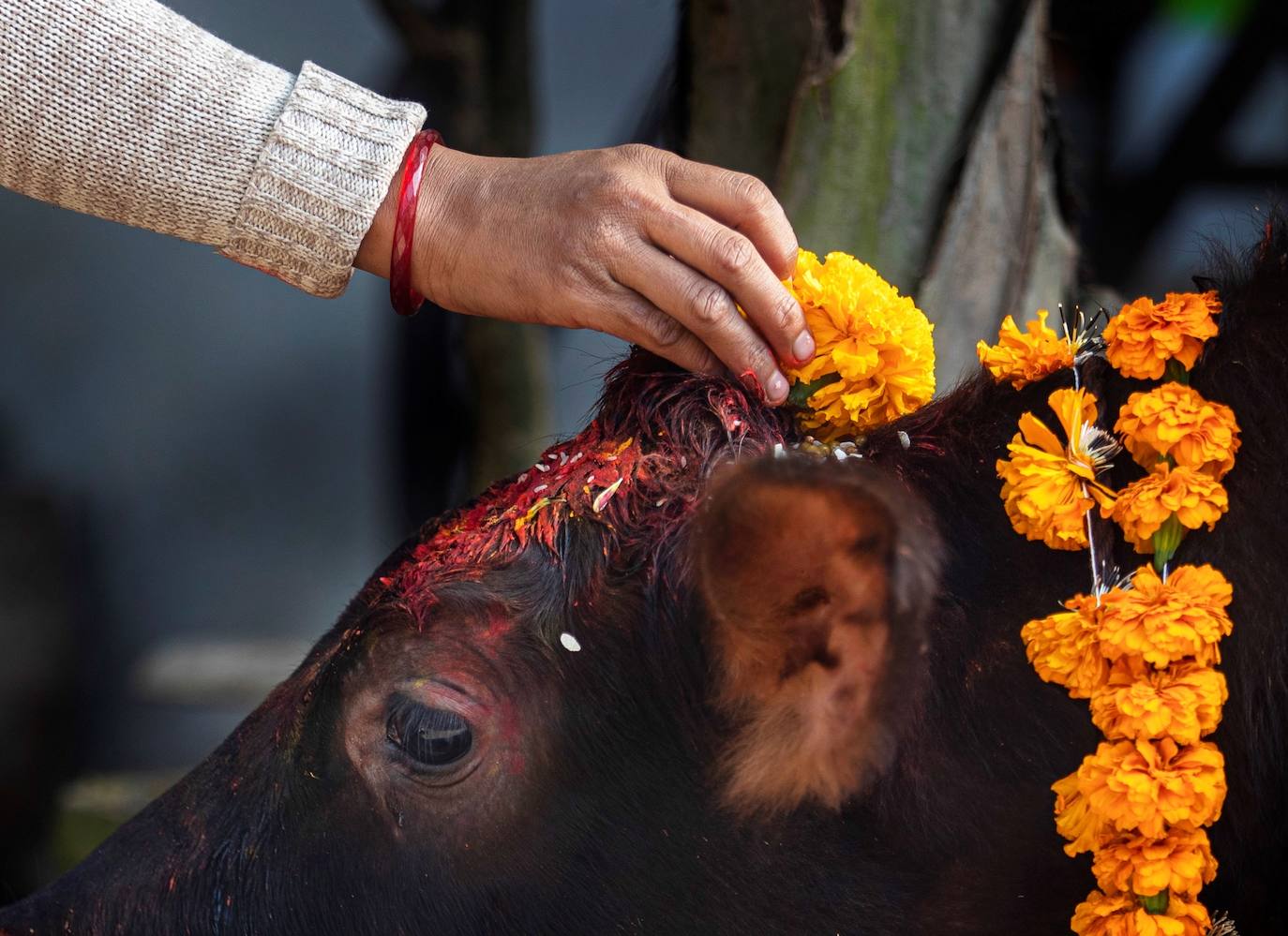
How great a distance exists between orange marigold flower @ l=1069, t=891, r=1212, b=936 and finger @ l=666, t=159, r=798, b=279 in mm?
1035

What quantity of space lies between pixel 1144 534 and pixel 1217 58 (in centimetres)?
609

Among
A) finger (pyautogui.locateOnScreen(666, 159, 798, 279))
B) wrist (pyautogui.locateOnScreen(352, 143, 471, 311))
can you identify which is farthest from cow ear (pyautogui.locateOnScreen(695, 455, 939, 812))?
wrist (pyautogui.locateOnScreen(352, 143, 471, 311))

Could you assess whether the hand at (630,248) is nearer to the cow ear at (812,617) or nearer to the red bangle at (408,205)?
the red bangle at (408,205)

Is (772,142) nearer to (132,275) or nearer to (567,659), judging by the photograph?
(567,659)

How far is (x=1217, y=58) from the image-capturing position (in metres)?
6.81

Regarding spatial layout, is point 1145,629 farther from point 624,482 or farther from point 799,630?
point 624,482

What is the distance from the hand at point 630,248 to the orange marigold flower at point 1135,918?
0.85 meters

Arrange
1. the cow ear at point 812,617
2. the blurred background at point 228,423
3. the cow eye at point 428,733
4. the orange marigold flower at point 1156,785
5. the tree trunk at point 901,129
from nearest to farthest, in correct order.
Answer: the cow ear at point 812,617 → the orange marigold flower at point 1156,785 → the cow eye at point 428,733 → the tree trunk at point 901,129 → the blurred background at point 228,423

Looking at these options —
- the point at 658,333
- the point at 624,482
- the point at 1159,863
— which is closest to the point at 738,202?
the point at 658,333

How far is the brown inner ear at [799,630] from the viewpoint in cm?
152

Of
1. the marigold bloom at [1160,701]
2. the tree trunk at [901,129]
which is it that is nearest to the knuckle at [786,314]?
the marigold bloom at [1160,701]

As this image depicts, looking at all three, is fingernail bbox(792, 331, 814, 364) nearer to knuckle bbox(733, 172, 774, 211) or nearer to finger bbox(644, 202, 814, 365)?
finger bbox(644, 202, 814, 365)

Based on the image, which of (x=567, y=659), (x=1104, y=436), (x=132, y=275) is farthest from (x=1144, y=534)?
(x=132, y=275)

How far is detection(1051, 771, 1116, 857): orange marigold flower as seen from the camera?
1.68 meters
